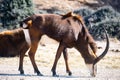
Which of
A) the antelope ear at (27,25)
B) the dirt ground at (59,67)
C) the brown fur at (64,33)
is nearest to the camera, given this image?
the dirt ground at (59,67)

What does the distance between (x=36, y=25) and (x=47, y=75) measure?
5.98 ft

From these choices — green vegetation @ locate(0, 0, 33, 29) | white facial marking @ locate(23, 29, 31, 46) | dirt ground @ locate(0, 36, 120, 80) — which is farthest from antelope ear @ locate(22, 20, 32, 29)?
green vegetation @ locate(0, 0, 33, 29)

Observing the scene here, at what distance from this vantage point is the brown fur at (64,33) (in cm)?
1753

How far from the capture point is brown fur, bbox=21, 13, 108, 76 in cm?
1753

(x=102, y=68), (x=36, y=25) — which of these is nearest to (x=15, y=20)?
(x=102, y=68)

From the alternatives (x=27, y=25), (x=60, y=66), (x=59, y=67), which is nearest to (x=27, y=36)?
(x=27, y=25)

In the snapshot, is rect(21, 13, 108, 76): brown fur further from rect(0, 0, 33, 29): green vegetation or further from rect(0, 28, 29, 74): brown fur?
rect(0, 0, 33, 29): green vegetation

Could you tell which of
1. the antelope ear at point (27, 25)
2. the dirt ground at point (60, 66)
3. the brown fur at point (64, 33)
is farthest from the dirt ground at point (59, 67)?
the antelope ear at point (27, 25)

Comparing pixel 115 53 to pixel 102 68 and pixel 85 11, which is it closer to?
pixel 102 68

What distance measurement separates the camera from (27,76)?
16.8 m

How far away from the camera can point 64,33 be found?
17500mm

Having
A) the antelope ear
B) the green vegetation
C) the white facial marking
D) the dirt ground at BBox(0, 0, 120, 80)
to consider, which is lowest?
the green vegetation

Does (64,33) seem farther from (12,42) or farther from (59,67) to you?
(12,42)

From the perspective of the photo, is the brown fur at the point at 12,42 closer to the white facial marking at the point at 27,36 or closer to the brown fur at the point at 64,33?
the white facial marking at the point at 27,36
